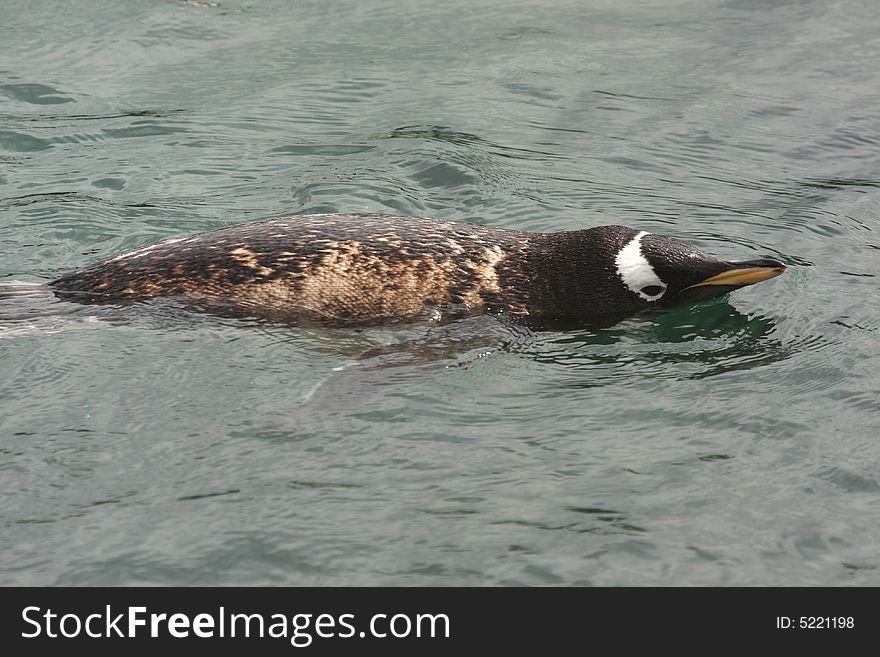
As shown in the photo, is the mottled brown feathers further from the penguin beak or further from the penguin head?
the penguin beak

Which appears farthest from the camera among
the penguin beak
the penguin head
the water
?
the penguin head

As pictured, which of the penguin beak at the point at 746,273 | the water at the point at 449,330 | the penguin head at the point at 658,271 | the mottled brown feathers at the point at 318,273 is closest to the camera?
the water at the point at 449,330

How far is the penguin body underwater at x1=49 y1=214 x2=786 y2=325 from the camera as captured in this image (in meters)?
8.76

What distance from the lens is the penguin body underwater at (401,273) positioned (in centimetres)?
876

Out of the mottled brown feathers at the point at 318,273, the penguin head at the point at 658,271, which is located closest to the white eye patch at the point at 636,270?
the penguin head at the point at 658,271

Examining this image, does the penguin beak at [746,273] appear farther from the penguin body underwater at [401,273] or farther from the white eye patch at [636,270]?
the white eye patch at [636,270]

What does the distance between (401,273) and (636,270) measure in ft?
5.63

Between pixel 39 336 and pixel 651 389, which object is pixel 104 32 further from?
pixel 651 389

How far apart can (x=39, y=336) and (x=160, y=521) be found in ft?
8.25

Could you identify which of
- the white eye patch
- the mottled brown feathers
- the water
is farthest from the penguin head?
the mottled brown feathers

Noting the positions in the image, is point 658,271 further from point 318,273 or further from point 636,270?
point 318,273

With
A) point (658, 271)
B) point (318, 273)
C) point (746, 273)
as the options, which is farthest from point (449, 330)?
point (746, 273)

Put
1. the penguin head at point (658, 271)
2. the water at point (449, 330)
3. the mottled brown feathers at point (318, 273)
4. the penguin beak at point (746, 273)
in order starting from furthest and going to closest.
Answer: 1. the penguin head at point (658, 271)
2. the penguin beak at point (746, 273)
3. the mottled brown feathers at point (318, 273)
4. the water at point (449, 330)
